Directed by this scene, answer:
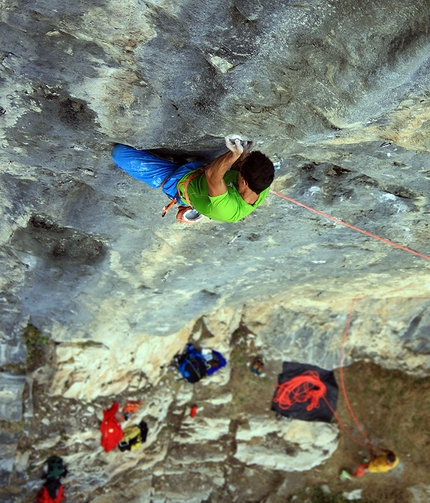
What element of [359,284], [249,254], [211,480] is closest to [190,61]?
[249,254]

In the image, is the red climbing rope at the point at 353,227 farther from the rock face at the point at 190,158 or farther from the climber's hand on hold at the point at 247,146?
the climber's hand on hold at the point at 247,146

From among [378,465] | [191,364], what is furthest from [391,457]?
[191,364]

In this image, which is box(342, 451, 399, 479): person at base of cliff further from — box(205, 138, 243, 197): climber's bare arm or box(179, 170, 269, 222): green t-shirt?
box(205, 138, 243, 197): climber's bare arm

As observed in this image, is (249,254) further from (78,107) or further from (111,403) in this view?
(111,403)

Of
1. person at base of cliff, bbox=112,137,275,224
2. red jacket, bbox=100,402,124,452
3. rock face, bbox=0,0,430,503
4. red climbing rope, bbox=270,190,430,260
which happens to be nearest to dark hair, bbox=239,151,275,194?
person at base of cliff, bbox=112,137,275,224

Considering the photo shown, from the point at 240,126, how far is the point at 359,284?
3779 millimetres

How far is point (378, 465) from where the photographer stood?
8742 millimetres

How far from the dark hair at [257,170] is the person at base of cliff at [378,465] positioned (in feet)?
26.3

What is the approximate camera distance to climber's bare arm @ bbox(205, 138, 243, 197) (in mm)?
2963

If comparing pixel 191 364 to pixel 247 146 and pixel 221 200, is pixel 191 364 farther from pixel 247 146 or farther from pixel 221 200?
pixel 247 146

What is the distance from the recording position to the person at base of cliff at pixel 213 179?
299cm

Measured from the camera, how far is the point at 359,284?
20.2 ft

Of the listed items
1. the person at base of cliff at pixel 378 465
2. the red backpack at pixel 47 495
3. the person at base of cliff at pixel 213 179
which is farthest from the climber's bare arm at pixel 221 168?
the person at base of cliff at pixel 378 465

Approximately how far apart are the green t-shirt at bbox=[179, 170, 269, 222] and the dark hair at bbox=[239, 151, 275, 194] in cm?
26
